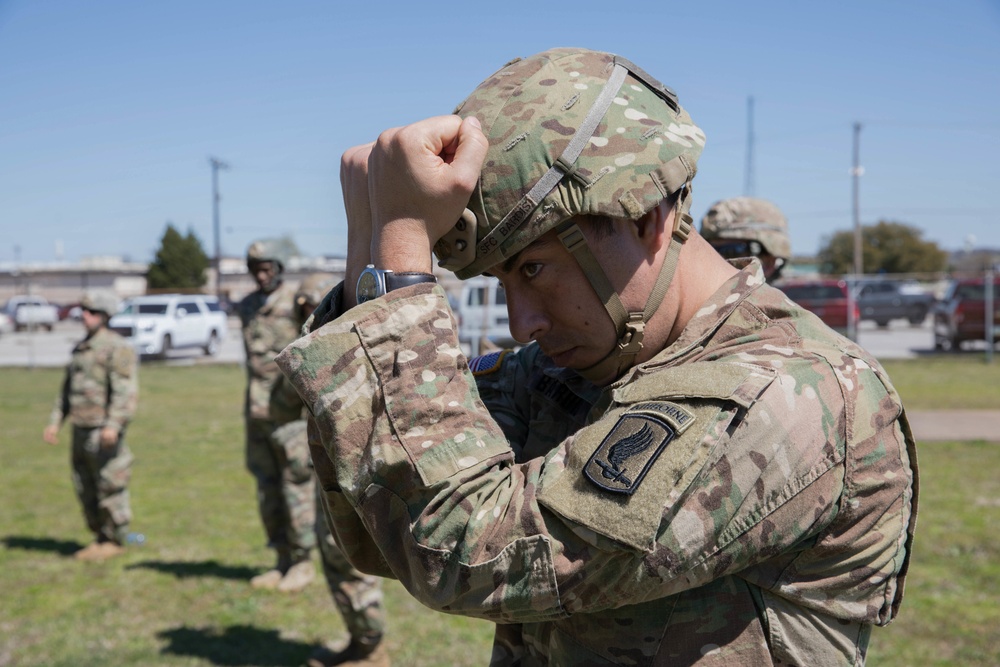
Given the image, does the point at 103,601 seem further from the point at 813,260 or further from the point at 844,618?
the point at 813,260

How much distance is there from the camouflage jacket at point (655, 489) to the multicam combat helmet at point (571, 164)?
12 centimetres

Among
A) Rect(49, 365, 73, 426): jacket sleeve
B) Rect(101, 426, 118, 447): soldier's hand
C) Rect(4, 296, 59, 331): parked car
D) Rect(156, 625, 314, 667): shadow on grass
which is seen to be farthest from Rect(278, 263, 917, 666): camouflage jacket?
Rect(4, 296, 59, 331): parked car

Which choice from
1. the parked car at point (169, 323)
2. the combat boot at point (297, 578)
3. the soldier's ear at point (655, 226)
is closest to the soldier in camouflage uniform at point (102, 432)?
the combat boot at point (297, 578)

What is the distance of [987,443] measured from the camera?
11.2m

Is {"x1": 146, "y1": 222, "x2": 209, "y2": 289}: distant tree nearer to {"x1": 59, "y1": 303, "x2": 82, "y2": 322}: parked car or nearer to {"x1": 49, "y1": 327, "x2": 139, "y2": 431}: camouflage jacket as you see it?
{"x1": 59, "y1": 303, "x2": 82, "y2": 322}: parked car

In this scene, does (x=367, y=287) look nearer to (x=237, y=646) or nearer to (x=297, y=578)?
(x=237, y=646)

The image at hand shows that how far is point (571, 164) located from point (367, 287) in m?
0.38

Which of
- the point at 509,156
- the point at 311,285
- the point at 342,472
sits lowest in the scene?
the point at 311,285

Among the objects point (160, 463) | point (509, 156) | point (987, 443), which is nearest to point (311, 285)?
point (509, 156)

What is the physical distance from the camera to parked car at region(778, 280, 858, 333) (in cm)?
2189

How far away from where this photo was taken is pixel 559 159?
1.44 metres

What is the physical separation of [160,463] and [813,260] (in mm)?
56109

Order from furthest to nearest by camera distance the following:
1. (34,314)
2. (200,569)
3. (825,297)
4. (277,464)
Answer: (34,314), (825,297), (200,569), (277,464)

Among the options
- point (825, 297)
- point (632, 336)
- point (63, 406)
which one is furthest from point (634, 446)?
point (825, 297)
